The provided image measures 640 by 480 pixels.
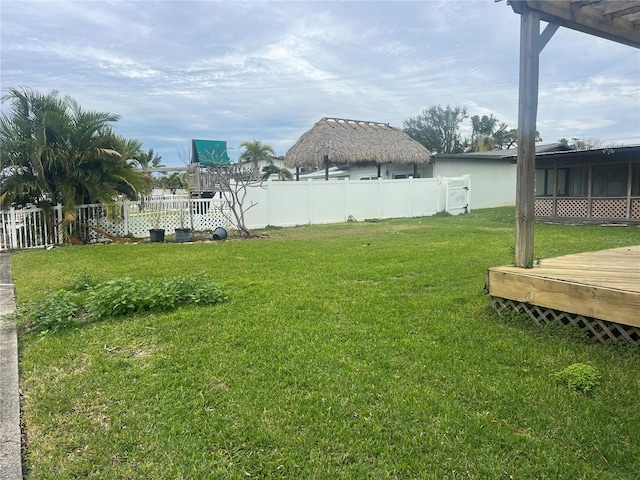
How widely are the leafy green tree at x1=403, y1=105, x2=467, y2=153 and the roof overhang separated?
35639 millimetres

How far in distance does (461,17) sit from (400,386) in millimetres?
8239

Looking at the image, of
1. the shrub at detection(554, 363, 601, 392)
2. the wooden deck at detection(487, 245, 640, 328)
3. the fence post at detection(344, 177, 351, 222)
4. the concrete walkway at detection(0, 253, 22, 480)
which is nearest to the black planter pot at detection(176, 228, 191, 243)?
the concrete walkway at detection(0, 253, 22, 480)

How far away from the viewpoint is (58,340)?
3852 mm

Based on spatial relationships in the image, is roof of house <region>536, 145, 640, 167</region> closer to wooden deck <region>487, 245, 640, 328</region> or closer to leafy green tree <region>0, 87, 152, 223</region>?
wooden deck <region>487, 245, 640, 328</region>

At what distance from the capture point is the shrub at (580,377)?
109 inches

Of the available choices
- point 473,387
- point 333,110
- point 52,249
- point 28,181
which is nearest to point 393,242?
point 473,387

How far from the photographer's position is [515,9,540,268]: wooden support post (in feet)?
13.4

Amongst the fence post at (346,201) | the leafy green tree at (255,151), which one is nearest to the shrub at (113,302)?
the fence post at (346,201)

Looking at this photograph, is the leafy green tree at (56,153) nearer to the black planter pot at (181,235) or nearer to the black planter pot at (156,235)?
the black planter pot at (156,235)

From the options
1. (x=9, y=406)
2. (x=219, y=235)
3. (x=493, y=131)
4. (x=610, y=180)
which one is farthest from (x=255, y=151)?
(x=9, y=406)

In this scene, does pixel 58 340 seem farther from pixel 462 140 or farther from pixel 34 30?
pixel 462 140

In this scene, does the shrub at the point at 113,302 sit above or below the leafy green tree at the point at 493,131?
below

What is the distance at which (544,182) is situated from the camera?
1864cm

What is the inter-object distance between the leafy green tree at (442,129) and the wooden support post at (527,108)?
120 ft
